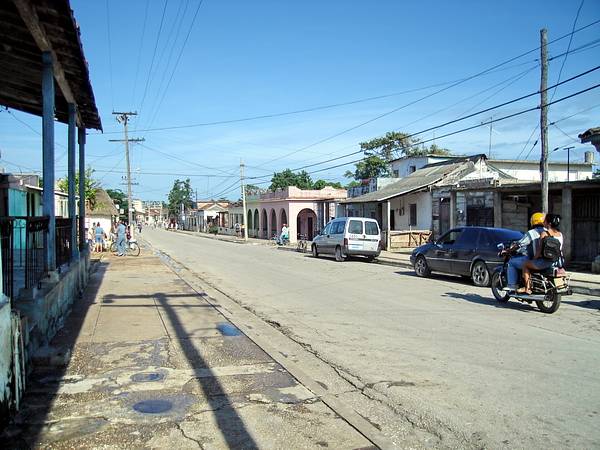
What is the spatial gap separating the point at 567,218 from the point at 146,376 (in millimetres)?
16665

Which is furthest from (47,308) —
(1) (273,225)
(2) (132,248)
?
(1) (273,225)

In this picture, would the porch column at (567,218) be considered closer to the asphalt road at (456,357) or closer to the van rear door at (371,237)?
the asphalt road at (456,357)

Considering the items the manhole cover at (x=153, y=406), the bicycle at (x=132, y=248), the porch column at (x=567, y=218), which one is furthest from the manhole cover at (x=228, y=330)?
the bicycle at (x=132, y=248)

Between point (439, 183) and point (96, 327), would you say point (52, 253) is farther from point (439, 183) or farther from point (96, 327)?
point (439, 183)

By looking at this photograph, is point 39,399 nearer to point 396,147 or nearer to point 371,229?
point 371,229

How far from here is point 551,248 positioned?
32.1 ft

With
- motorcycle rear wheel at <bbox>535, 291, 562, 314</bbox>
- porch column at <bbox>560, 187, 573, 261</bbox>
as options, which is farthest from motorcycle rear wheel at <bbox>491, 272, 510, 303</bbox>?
porch column at <bbox>560, 187, 573, 261</bbox>

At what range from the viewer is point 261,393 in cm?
534

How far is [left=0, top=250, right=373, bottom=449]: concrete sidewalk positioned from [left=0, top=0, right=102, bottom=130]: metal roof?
4291 millimetres

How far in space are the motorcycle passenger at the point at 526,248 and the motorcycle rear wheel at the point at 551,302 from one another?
0.59 metres

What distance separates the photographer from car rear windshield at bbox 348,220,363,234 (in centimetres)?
2285

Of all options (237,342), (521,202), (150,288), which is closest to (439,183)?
(521,202)

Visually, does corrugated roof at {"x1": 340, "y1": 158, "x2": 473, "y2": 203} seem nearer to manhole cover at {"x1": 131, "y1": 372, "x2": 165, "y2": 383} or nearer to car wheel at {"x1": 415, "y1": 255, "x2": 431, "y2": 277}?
car wheel at {"x1": 415, "y1": 255, "x2": 431, "y2": 277}

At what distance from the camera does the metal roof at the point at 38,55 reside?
269 inches
